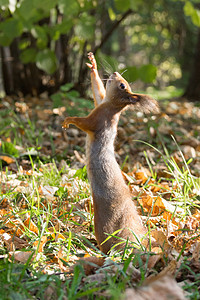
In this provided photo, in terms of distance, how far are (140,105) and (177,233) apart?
1012 mm

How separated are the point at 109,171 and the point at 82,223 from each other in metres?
0.54

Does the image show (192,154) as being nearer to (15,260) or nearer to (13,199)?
(13,199)

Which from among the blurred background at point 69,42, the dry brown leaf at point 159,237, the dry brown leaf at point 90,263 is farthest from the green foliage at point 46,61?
the dry brown leaf at point 90,263

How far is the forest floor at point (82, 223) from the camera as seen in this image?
1.90 metres

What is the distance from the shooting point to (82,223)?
2.84 m

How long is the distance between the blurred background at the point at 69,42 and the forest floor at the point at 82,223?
85 centimetres

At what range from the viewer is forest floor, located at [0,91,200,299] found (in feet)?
6.24

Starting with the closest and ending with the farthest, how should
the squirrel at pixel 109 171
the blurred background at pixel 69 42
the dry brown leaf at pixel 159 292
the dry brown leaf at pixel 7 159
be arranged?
the dry brown leaf at pixel 159 292 → the squirrel at pixel 109 171 → the dry brown leaf at pixel 7 159 → the blurred background at pixel 69 42

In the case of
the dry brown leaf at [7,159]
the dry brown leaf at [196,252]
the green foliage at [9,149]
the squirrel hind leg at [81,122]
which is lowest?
the dry brown leaf at [196,252]

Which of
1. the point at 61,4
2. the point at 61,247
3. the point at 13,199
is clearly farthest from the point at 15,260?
the point at 61,4

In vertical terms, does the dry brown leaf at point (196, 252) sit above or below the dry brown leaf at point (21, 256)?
below

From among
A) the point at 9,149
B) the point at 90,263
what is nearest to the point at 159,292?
the point at 90,263

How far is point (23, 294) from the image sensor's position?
180 cm

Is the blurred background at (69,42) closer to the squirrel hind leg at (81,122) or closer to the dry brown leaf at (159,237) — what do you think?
the squirrel hind leg at (81,122)
